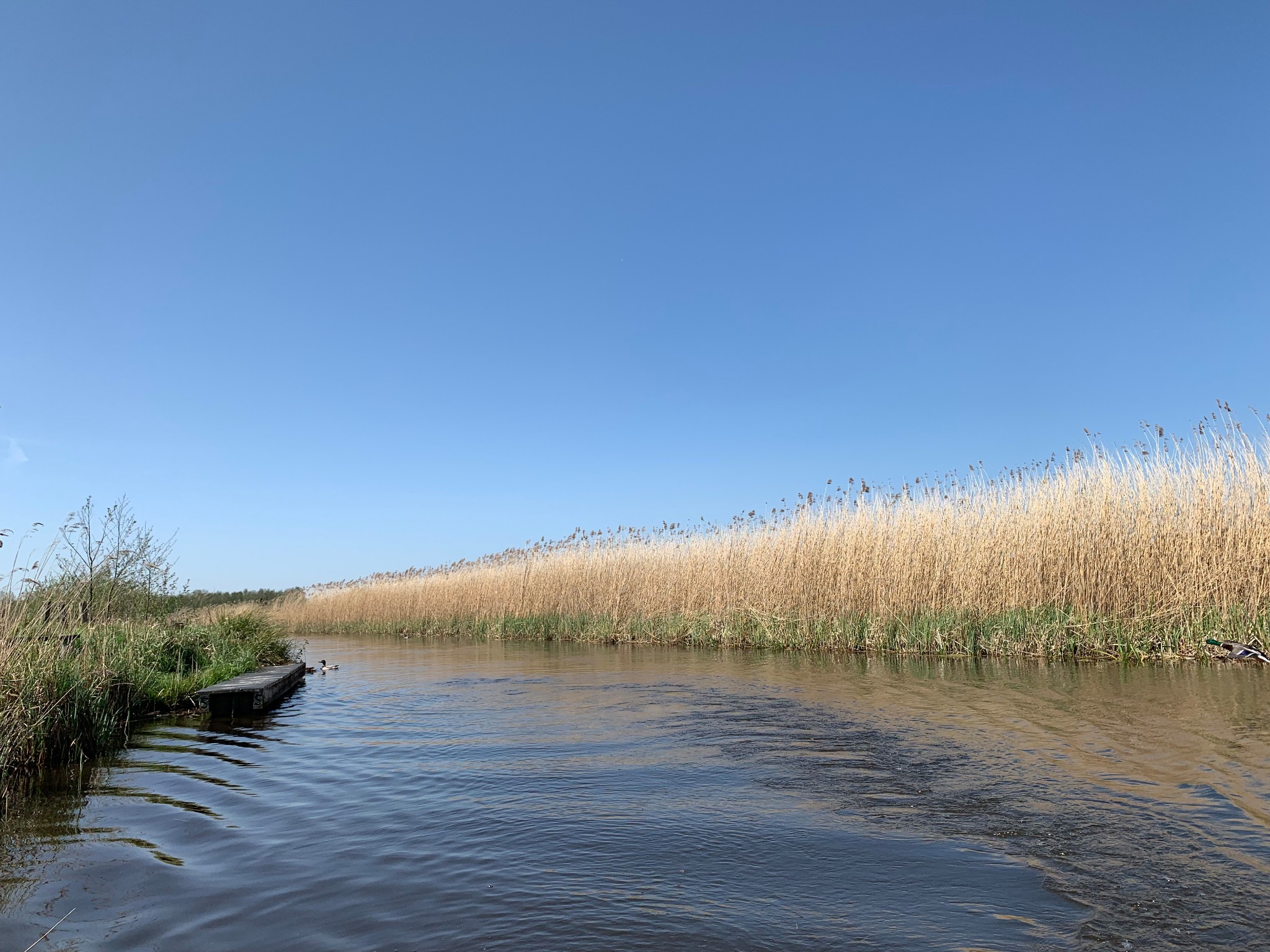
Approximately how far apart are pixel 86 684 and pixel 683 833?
515cm

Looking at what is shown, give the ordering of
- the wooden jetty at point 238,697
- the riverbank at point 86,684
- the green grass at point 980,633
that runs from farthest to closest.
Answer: the green grass at point 980,633 → the wooden jetty at point 238,697 → the riverbank at point 86,684

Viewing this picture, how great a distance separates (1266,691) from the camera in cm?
722

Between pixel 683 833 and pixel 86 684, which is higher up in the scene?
pixel 86 684

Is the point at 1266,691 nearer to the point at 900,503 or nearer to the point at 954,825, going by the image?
the point at 954,825

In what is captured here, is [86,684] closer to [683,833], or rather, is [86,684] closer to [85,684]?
[85,684]

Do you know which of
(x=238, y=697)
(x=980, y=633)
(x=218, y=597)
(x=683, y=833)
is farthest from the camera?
(x=218, y=597)

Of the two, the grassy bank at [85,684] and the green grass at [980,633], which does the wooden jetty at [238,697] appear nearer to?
the grassy bank at [85,684]

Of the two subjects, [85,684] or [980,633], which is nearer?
[85,684]

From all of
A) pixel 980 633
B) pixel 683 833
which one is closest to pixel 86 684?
pixel 683 833

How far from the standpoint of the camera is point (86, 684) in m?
6.16

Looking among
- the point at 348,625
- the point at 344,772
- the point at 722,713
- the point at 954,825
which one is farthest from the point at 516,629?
the point at 954,825

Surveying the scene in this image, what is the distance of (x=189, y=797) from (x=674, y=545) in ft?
46.5

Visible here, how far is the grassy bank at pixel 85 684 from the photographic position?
16.1ft

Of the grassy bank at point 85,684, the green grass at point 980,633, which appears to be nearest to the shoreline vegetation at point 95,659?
the grassy bank at point 85,684
